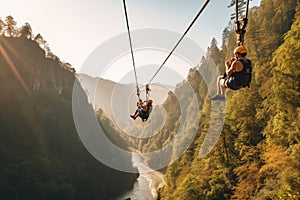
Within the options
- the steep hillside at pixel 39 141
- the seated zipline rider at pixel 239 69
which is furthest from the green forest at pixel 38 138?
the seated zipline rider at pixel 239 69

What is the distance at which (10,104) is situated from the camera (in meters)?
72.8

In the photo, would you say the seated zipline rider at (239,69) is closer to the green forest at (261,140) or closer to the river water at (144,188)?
the green forest at (261,140)

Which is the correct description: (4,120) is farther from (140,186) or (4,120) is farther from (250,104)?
(250,104)

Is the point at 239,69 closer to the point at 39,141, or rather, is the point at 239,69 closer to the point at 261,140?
the point at 261,140

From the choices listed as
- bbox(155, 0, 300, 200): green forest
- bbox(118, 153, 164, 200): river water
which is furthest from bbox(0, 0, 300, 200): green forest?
bbox(118, 153, 164, 200): river water

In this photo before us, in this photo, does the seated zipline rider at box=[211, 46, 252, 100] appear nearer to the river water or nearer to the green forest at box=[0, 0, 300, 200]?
the green forest at box=[0, 0, 300, 200]

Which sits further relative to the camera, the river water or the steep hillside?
the river water

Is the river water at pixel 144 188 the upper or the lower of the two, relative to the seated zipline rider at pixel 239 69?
lower

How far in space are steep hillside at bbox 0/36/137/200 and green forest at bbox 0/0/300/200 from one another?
10.4 inches

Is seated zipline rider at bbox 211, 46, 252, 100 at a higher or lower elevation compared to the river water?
higher

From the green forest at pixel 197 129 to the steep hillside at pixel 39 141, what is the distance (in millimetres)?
265

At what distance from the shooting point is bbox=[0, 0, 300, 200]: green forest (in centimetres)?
2736

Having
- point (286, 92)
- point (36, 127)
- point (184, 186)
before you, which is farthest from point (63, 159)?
point (286, 92)

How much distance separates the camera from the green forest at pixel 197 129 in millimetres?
27359
